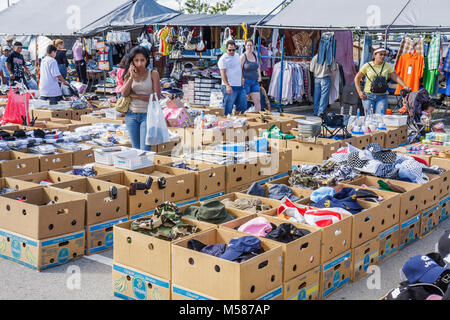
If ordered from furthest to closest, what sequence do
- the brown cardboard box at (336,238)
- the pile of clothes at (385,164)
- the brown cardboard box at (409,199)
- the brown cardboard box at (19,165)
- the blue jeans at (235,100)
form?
the blue jeans at (235,100), the brown cardboard box at (19,165), the pile of clothes at (385,164), the brown cardboard box at (409,199), the brown cardboard box at (336,238)

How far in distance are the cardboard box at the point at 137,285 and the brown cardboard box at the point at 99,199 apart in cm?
88

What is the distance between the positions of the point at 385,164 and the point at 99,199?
9.85 ft

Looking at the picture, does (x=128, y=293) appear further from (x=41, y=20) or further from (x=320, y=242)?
(x=41, y=20)

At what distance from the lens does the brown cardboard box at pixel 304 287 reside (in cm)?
364

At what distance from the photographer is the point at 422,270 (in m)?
3.20

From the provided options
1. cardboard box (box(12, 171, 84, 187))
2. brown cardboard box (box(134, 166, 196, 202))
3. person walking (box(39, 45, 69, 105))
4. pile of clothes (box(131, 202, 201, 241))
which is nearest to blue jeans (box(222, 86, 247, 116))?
person walking (box(39, 45, 69, 105))

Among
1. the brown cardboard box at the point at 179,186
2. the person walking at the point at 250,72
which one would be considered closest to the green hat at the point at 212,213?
the brown cardboard box at the point at 179,186

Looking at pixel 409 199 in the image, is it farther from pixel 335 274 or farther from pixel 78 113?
pixel 78 113

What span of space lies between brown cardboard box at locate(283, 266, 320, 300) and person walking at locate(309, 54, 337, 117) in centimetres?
1058

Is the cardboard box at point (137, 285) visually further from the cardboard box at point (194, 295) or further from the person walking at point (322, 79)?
the person walking at point (322, 79)

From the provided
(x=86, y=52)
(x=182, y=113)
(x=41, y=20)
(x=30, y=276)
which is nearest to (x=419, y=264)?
(x=30, y=276)

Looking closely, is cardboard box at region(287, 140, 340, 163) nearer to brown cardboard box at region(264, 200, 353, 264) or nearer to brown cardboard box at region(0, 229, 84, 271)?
brown cardboard box at region(264, 200, 353, 264)

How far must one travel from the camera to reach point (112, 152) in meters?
6.02

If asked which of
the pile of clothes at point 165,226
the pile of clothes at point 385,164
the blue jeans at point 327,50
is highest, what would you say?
the blue jeans at point 327,50
